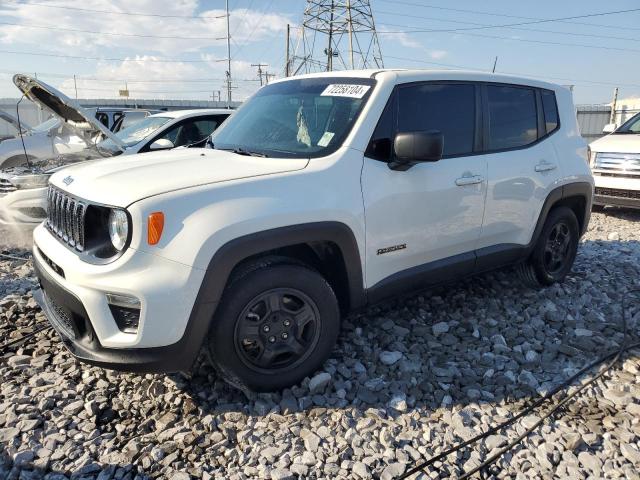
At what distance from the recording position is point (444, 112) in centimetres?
369

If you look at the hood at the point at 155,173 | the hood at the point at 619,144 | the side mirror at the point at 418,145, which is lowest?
the hood at the point at 619,144

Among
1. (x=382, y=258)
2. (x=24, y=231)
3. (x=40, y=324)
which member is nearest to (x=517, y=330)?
(x=382, y=258)

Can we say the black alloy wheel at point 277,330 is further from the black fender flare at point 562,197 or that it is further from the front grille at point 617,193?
the front grille at point 617,193

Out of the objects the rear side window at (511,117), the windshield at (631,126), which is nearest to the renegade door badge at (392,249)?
the rear side window at (511,117)

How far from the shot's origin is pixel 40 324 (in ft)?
12.9

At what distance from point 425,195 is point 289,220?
1.07 meters

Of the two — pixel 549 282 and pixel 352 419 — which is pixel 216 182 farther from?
pixel 549 282

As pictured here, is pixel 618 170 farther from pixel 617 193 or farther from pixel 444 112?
pixel 444 112

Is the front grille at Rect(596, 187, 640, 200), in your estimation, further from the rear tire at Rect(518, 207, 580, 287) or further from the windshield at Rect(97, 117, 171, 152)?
the windshield at Rect(97, 117, 171, 152)

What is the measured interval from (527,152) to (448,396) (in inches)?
86.5

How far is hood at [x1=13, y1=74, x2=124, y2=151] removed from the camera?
545cm

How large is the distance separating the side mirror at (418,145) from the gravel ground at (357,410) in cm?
135

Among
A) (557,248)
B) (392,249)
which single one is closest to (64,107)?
(392,249)

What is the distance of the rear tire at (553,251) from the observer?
4582 mm
